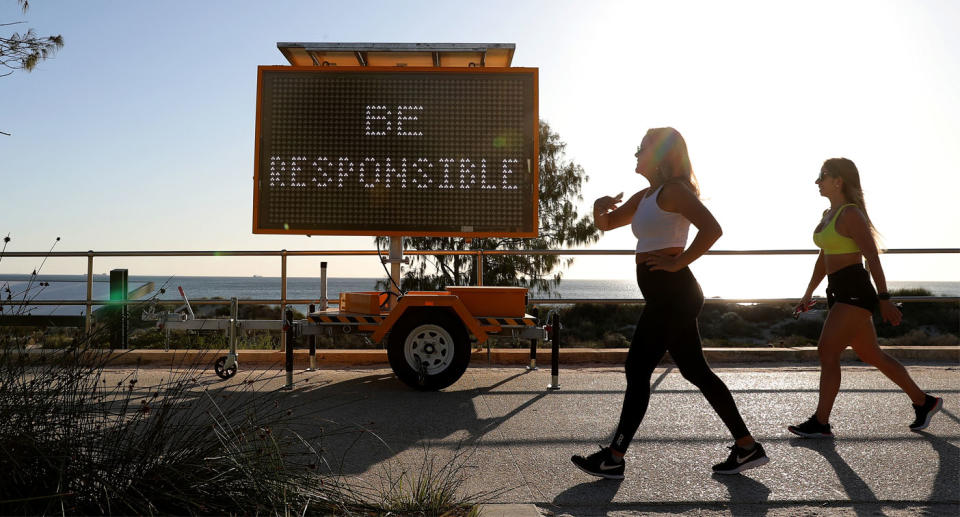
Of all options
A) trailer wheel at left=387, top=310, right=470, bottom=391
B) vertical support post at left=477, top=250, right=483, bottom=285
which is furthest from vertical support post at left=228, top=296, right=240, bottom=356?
vertical support post at left=477, top=250, right=483, bottom=285

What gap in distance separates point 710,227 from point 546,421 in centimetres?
219

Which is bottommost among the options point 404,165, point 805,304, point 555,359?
point 555,359

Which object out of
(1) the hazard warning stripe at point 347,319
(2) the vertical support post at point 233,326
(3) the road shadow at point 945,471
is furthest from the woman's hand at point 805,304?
(2) the vertical support post at point 233,326

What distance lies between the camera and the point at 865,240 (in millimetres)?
5059

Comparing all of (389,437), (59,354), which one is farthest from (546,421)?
(59,354)

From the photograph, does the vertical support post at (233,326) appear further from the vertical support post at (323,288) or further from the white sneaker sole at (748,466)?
the white sneaker sole at (748,466)

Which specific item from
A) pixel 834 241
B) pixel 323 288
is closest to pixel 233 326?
pixel 323 288

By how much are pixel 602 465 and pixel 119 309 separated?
298 centimetres

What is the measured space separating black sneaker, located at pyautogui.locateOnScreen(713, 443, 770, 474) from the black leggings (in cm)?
9

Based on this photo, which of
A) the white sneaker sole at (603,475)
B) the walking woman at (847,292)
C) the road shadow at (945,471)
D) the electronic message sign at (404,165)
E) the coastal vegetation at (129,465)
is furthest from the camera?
the electronic message sign at (404,165)

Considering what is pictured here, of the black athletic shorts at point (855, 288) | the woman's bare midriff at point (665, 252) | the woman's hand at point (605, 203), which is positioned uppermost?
the woman's hand at point (605, 203)

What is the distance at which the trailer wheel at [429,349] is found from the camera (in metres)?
6.93

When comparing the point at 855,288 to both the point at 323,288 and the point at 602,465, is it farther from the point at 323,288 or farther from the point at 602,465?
the point at 323,288

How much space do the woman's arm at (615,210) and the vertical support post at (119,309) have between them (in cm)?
251
